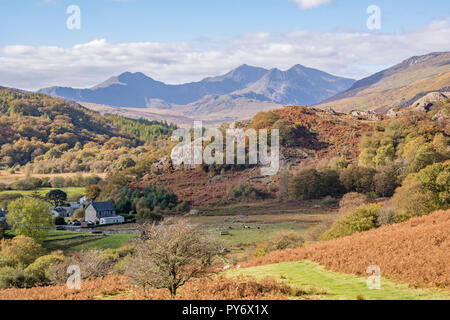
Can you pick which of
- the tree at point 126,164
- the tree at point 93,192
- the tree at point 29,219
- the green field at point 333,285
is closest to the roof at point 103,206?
the tree at point 29,219

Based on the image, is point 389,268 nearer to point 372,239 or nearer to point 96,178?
point 372,239

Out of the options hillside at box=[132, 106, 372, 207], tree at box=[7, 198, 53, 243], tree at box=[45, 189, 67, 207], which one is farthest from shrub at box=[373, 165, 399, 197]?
tree at box=[45, 189, 67, 207]

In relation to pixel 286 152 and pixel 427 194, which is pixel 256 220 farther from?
pixel 286 152

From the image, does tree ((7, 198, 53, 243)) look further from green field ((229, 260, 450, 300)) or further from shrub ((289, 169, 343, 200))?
green field ((229, 260, 450, 300))

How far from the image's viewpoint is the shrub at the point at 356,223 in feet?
98.1

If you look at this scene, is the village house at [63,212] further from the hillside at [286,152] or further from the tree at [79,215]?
the hillside at [286,152]

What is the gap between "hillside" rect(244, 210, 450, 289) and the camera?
15.9 metres

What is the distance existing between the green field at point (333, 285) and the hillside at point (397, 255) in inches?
22.5

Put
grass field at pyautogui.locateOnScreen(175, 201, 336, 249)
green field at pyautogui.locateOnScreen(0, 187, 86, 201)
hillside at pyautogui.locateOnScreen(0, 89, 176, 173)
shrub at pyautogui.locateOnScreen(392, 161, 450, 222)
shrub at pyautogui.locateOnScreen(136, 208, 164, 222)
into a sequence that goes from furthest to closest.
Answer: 1. hillside at pyautogui.locateOnScreen(0, 89, 176, 173)
2. green field at pyautogui.locateOnScreen(0, 187, 86, 201)
3. shrub at pyautogui.locateOnScreen(136, 208, 164, 222)
4. grass field at pyautogui.locateOnScreen(175, 201, 336, 249)
5. shrub at pyautogui.locateOnScreen(392, 161, 450, 222)

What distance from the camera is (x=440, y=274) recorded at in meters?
15.4

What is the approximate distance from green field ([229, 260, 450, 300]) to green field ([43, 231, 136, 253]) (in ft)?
81.9
